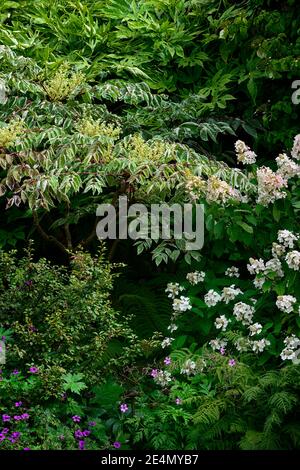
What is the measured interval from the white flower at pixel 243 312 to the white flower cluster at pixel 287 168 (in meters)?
0.72

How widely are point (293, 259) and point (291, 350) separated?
0.45 meters

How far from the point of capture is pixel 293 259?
4.16 meters

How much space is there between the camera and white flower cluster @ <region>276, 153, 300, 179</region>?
171 inches

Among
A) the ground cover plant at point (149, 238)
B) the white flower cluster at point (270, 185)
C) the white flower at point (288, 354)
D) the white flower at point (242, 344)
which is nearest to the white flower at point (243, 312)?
the ground cover plant at point (149, 238)

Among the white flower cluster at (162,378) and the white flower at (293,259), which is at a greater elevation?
the white flower at (293,259)

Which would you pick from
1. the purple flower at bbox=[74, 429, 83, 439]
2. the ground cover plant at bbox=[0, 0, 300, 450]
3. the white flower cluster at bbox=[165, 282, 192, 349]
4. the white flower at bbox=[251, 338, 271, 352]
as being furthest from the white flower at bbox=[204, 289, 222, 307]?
the purple flower at bbox=[74, 429, 83, 439]

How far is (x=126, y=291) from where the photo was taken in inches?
207

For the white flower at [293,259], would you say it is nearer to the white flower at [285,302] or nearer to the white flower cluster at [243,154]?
the white flower at [285,302]

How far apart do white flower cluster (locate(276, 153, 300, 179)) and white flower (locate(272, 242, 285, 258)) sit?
38 cm

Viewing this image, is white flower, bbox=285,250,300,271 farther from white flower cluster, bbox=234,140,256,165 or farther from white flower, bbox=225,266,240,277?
white flower cluster, bbox=234,140,256,165

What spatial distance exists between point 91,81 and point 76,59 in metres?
0.29

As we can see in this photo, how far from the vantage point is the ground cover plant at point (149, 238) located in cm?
398

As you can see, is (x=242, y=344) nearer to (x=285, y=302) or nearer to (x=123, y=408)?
(x=285, y=302)

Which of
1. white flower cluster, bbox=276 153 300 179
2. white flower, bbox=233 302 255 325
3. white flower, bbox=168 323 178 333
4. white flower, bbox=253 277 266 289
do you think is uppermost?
white flower cluster, bbox=276 153 300 179
